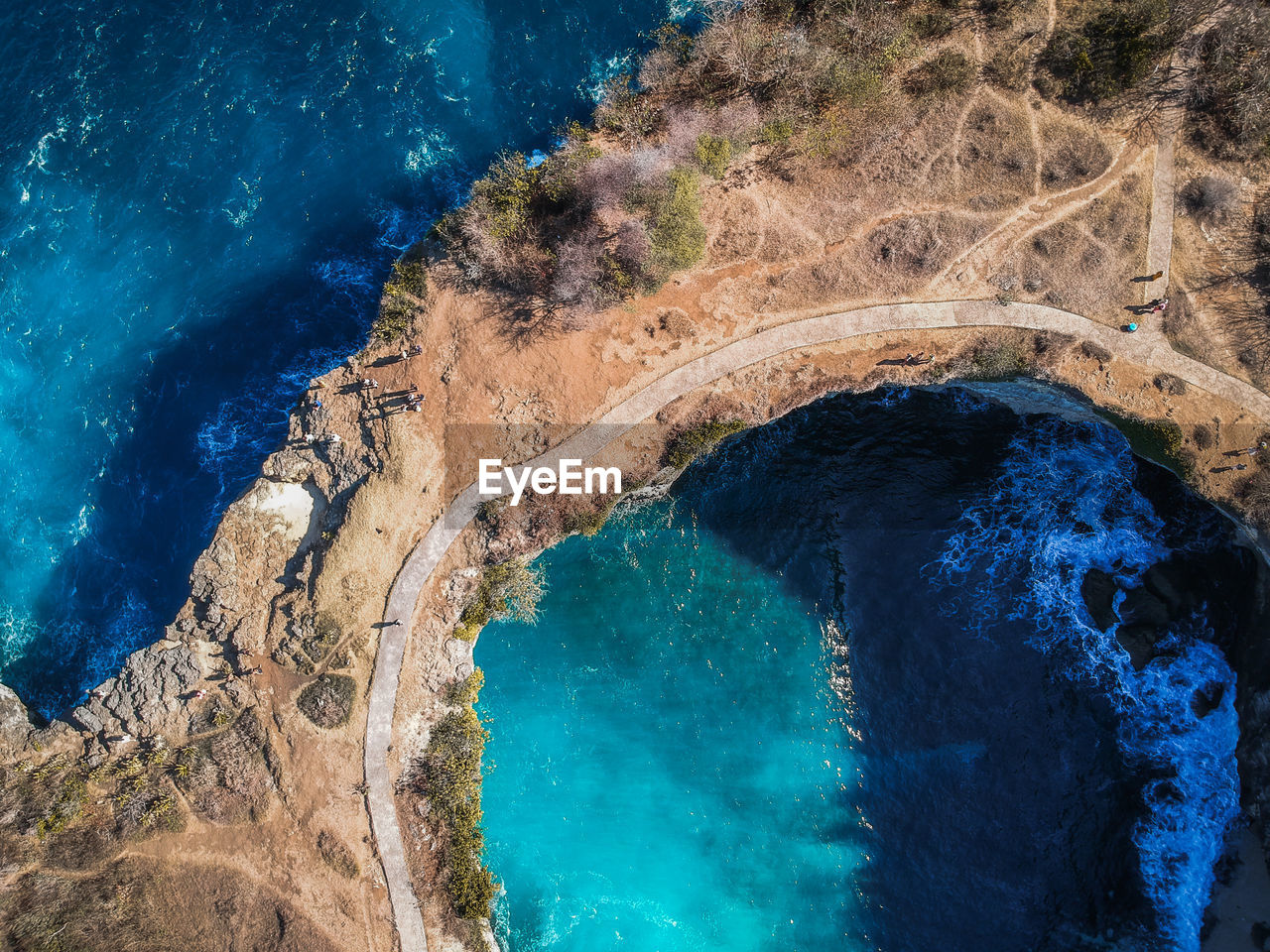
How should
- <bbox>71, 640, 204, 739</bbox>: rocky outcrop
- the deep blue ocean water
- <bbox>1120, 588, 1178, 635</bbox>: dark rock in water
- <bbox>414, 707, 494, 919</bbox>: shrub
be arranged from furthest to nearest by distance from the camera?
1. the deep blue ocean water
2. <bbox>1120, 588, 1178, 635</bbox>: dark rock in water
3. <bbox>414, 707, 494, 919</bbox>: shrub
4. <bbox>71, 640, 204, 739</bbox>: rocky outcrop

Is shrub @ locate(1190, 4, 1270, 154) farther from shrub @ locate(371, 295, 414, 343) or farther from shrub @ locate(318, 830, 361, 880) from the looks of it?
shrub @ locate(318, 830, 361, 880)

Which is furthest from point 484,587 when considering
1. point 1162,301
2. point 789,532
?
point 1162,301


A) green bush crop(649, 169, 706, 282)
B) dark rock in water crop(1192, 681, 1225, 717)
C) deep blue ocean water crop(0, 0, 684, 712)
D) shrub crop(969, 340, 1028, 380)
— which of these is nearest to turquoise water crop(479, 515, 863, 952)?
green bush crop(649, 169, 706, 282)

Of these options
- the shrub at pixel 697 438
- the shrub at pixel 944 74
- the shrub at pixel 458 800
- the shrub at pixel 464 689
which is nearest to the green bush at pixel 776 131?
the shrub at pixel 944 74

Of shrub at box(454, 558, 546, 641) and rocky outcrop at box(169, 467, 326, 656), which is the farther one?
shrub at box(454, 558, 546, 641)

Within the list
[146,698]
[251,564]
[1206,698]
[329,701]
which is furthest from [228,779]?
[1206,698]

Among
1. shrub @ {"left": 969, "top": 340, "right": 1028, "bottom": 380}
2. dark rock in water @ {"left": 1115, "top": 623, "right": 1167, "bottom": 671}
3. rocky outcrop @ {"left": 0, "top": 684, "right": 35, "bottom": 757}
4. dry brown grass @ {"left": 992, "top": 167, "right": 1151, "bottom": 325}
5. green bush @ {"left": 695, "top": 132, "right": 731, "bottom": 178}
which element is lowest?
rocky outcrop @ {"left": 0, "top": 684, "right": 35, "bottom": 757}

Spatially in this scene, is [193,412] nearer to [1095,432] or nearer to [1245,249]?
[1095,432]
